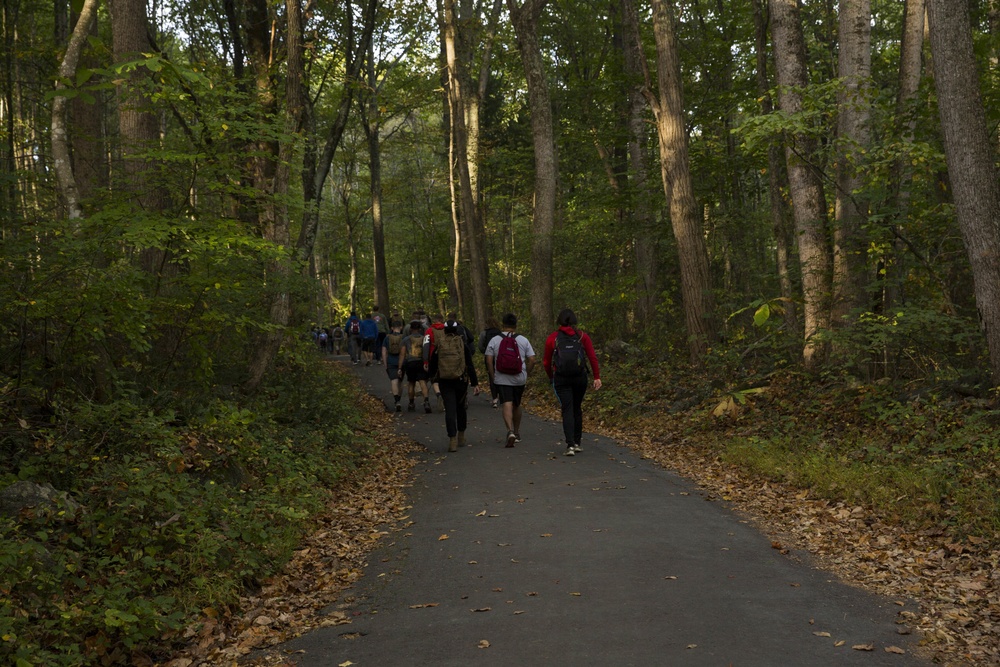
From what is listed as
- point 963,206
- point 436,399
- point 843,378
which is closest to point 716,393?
point 843,378

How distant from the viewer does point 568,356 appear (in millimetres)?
11688

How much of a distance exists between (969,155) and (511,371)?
6.74m

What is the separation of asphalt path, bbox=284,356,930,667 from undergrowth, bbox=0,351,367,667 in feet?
3.39

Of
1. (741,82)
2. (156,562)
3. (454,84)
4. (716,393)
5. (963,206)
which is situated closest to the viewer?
(156,562)

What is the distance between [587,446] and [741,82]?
11645 mm

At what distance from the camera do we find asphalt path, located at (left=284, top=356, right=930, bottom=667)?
4910mm

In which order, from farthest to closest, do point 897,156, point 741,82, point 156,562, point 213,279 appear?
1. point 741,82
2. point 897,156
3. point 213,279
4. point 156,562

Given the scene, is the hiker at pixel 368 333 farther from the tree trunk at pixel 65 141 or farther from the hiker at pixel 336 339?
the tree trunk at pixel 65 141

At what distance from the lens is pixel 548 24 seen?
28422mm

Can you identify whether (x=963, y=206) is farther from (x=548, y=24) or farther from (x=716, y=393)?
→ (x=548, y=24)

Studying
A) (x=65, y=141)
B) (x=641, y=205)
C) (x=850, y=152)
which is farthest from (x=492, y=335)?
(x=65, y=141)

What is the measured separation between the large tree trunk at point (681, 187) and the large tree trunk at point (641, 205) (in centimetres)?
362

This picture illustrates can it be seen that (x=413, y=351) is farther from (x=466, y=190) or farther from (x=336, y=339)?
(x=336, y=339)

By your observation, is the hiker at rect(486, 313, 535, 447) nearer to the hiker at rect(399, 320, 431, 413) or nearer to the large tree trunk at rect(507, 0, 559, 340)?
the hiker at rect(399, 320, 431, 413)
